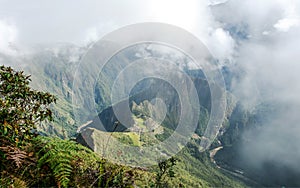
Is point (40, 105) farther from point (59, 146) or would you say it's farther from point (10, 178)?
point (10, 178)

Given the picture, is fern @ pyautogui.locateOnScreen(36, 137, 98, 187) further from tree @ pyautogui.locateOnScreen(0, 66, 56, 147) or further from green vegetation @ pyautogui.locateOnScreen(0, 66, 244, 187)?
tree @ pyautogui.locateOnScreen(0, 66, 56, 147)

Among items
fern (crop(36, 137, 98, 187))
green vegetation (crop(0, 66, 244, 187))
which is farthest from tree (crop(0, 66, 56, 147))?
fern (crop(36, 137, 98, 187))

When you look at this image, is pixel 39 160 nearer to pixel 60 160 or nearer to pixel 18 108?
pixel 60 160

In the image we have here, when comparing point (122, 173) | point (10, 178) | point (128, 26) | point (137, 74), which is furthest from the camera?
point (137, 74)

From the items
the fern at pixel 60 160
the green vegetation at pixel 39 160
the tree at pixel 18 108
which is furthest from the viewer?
the tree at pixel 18 108

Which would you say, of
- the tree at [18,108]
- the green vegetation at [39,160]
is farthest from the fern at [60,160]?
the tree at [18,108]

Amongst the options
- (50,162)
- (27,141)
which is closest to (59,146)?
(50,162)

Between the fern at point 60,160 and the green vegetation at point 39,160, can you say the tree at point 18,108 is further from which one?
the fern at point 60,160

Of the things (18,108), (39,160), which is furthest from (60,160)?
(18,108)

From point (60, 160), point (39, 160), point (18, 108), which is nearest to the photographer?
point (60, 160)
